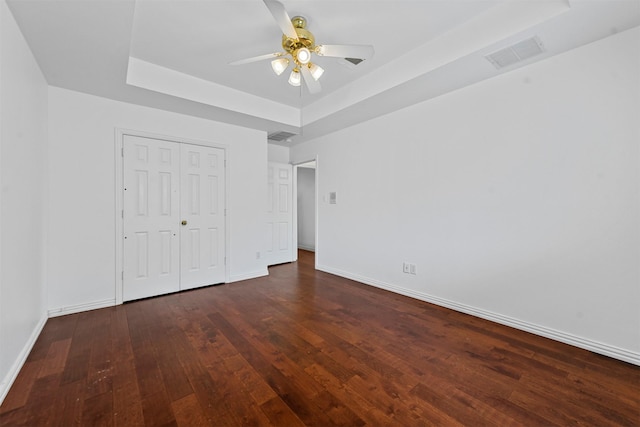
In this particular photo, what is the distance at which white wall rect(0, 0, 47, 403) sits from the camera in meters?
1.75

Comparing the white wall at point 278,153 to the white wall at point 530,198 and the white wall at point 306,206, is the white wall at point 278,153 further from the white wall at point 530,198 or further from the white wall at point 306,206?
the white wall at point 530,198

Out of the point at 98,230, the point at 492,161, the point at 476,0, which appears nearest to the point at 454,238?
the point at 492,161

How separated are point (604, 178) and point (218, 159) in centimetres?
432

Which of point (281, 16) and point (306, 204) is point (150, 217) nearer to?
point (281, 16)

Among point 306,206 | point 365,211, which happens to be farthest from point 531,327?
point 306,206

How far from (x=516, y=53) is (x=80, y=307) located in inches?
200

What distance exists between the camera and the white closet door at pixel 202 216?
151 inches

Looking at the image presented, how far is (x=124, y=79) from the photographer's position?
9.14 feet

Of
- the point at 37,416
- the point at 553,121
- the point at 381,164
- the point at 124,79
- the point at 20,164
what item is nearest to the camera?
the point at 37,416

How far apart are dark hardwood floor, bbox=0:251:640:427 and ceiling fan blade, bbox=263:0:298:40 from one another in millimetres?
2459

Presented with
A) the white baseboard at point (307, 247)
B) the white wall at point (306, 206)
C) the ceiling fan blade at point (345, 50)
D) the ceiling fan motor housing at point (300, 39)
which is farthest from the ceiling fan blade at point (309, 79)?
the white baseboard at point (307, 247)

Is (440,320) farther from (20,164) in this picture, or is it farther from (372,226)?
(20,164)

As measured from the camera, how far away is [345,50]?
214cm

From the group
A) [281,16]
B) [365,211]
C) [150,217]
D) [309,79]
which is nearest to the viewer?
[281,16]
